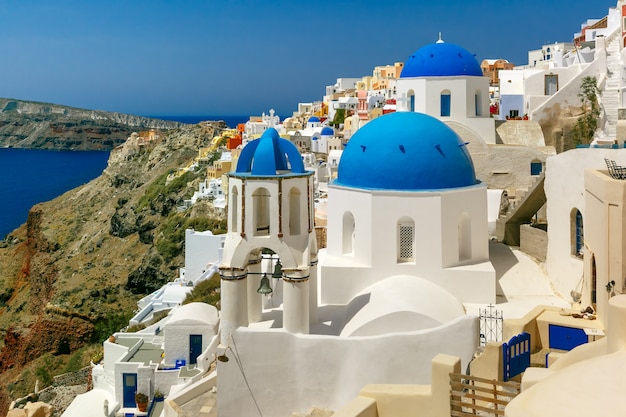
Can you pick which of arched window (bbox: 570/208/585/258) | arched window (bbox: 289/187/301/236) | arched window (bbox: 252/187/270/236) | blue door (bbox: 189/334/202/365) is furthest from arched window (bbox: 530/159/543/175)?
arched window (bbox: 252/187/270/236)

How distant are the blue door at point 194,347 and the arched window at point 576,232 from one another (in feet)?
29.6

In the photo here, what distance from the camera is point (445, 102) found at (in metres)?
19.2

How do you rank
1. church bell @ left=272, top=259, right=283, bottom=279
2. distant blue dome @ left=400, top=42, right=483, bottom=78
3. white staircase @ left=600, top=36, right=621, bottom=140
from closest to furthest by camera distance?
1. church bell @ left=272, top=259, right=283, bottom=279
2. distant blue dome @ left=400, top=42, right=483, bottom=78
3. white staircase @ left=600, top=36, right=621, bottom=140

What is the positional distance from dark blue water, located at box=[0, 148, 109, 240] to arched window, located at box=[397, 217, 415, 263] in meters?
73.2

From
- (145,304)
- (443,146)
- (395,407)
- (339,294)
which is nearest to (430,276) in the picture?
(339,294)

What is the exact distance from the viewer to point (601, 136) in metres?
22.7

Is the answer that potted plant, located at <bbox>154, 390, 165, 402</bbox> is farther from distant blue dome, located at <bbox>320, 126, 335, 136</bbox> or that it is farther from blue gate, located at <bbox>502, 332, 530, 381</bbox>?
distant blue dome, located at <bbox>320, 126, 335, 136</bbox>

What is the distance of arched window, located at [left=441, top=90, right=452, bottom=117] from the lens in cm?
1911

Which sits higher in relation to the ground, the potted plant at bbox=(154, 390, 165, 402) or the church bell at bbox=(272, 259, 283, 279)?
the church bell at bbox=(272, 259, 283, 279)

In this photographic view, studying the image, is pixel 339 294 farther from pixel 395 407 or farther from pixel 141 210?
pixel 141 210

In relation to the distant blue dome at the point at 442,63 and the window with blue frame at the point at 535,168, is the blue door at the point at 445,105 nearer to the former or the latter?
the distant blue dome at the point at 442,63

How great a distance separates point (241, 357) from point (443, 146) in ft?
18.1

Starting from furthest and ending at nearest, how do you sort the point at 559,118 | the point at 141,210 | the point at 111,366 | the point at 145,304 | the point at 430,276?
the point at 141,210 → the point at 145,304 → the point at 559,118 → the point at 111,366 → the point at 430,276

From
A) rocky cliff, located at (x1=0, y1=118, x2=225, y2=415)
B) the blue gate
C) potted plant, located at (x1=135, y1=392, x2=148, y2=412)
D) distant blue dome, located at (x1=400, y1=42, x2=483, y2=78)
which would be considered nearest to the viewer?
the blue gate
